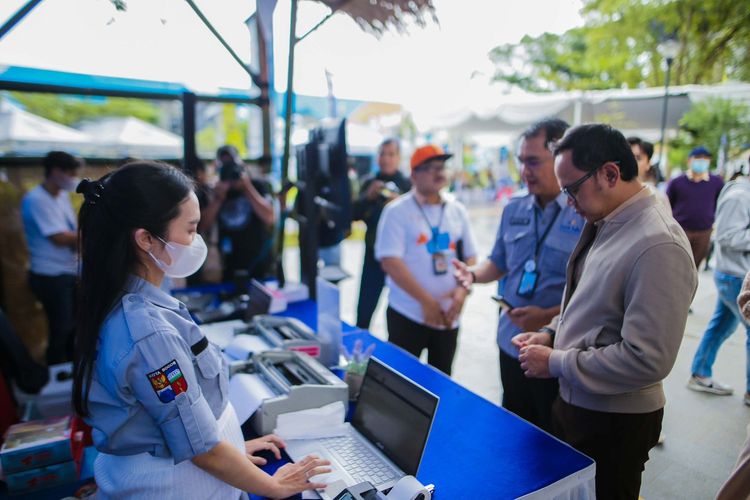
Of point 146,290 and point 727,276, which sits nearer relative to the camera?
point 146,290

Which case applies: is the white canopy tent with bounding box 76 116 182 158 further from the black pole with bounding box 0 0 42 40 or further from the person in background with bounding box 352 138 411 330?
the black pole with bounding box 0 0 42 40

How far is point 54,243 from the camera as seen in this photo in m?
3.25

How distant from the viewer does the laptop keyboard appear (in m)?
1.17

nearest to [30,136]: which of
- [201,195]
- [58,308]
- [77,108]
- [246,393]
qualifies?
[58,308]

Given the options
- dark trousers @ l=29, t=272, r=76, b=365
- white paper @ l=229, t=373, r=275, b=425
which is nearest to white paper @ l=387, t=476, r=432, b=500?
white paper @ l=229, t=373, r=275, b=425

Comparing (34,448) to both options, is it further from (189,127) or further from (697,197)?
(697,197)

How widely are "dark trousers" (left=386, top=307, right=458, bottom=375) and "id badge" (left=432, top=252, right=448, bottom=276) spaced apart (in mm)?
309

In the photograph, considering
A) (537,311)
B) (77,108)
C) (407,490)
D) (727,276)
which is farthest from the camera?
(77,108)

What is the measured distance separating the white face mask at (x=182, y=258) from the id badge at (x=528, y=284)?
1265 millimetres

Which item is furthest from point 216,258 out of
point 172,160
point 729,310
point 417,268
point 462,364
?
point 729,310

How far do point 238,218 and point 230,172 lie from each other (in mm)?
363

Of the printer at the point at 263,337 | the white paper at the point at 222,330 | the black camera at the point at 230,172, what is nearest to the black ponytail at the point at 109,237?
the printer at the point at 263,337

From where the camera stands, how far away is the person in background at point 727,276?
188 cm

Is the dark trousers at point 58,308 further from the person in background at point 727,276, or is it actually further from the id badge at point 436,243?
the person in background at point 727,276
